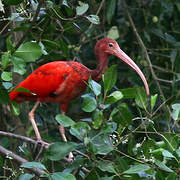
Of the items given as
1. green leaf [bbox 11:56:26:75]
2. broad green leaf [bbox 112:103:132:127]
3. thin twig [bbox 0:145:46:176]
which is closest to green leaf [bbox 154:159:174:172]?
broad green leaf [bbox 112:103:132:127]

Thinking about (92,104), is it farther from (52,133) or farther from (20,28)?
(52,133)

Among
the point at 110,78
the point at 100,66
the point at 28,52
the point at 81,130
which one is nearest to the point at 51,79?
the point at 100,66

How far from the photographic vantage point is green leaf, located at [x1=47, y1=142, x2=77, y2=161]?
2.52 metres

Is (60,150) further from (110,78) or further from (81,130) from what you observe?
(110,78)

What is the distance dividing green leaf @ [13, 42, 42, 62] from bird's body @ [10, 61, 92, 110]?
1.18 m

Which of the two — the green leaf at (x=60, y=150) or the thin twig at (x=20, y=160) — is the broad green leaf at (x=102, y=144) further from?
the thin twig at (x=20, y=160)

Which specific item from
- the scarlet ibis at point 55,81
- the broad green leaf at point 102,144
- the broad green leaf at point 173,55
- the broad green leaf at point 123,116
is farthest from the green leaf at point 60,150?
the broad green leaf at point 173,55

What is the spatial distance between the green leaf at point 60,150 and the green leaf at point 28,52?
559 mm

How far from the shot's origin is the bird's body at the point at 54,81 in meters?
4.07

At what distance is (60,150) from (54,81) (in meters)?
1.61

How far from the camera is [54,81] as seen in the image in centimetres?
409

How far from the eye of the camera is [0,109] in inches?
182

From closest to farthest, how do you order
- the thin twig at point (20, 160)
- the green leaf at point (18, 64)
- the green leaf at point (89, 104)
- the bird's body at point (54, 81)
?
the green leaf at point (89, 104) < the green leaf at point (18, 64) < the thin twig at point (20, 160) < the bird's body at point (54, 81)

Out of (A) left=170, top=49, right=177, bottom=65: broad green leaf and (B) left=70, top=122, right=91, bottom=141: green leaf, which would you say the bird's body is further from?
(B) left=70, top=122, right=91, bottom=141: green leaf
